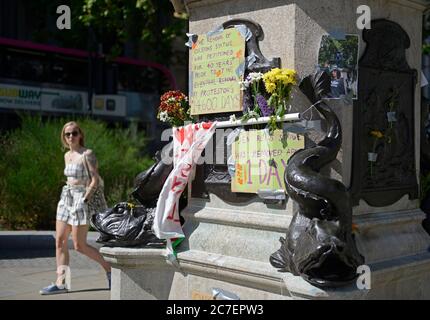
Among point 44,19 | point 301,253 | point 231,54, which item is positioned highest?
point 44,19

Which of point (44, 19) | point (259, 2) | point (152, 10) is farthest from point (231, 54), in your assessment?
point (44, 19)

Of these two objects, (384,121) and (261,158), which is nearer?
(261,158)

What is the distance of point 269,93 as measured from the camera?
436 centimetres

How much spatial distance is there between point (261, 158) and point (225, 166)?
0.43 metres

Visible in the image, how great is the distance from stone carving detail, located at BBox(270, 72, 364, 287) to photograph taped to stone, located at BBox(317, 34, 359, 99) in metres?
0.11

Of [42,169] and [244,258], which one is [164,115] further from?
[42,169]

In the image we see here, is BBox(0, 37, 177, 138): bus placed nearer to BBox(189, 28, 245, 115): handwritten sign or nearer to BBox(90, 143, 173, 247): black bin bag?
BBox(90, 143, 173, 247): black bin bag

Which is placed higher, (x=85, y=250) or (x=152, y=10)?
(x=152, y=10)

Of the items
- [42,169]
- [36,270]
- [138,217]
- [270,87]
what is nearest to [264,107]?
[270,87]

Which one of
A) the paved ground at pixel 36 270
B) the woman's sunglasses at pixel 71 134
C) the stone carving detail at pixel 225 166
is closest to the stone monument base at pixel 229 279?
the stone carving detail at pixel 225 166

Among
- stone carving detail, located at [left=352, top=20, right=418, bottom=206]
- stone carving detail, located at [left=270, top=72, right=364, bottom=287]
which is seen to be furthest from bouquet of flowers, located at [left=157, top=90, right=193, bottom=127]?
stone carving detail, located at [left=352, top=20, right=418, bottom=206]

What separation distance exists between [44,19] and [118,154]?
12532 millimetres

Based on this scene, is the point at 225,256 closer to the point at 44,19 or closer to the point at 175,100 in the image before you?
the point at 175,100

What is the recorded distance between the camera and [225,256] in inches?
178
